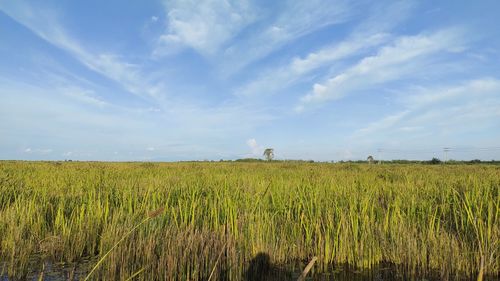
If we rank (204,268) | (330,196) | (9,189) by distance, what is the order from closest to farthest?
(204,268), (330,196), (9,189)

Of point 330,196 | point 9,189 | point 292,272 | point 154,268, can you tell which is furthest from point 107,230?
point 9,189

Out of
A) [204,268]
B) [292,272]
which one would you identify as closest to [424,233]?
[292,272]

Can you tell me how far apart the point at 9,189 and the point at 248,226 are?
4.65m

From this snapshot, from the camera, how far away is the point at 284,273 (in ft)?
9.53

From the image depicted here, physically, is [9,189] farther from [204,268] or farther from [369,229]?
[369,229]

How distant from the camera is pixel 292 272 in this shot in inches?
117

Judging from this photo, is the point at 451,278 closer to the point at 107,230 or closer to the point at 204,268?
the point at 204,268

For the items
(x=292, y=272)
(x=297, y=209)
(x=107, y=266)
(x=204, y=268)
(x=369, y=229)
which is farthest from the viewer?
(x=297, y=209)

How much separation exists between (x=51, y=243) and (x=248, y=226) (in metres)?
2.12

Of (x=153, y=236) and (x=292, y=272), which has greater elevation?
(x=153, y=236)

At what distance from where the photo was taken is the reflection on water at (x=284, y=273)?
9.18ft

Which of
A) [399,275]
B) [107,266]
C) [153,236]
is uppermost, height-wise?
[153,236]

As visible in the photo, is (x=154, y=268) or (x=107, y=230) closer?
(x=154, y=268)

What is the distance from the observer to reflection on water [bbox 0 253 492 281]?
2799 millimetres
